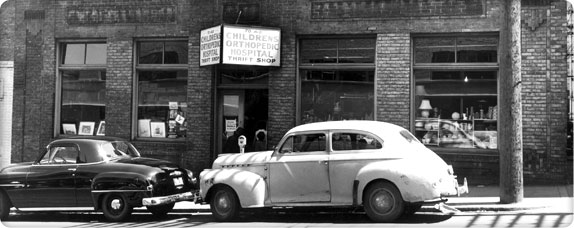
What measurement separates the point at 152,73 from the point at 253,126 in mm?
3161

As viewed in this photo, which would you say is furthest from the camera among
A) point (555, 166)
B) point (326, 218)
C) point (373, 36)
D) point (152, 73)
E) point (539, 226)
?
point (152, 73)

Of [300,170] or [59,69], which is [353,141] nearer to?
[300,170]

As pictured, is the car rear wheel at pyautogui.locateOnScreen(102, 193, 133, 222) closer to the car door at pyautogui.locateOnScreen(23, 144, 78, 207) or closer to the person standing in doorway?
the car door at pyautogui.locateOnScreen(23, 144, 78, 207)

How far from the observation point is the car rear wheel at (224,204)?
9.70m

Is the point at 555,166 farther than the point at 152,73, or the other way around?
the point at 152,73

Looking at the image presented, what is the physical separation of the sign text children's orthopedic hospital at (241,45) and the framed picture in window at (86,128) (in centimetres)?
400

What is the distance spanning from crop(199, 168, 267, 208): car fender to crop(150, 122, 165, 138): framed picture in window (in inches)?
222

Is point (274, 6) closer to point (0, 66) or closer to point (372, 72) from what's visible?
point (372, 72)

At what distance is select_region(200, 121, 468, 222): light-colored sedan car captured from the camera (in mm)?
8695

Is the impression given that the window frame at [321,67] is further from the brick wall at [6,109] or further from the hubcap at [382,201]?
the brick wall at [6,109]

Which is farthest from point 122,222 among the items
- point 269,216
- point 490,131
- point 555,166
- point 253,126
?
point 555,166

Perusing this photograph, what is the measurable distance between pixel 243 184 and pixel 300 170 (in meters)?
1.02

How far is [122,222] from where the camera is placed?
991 centimetres

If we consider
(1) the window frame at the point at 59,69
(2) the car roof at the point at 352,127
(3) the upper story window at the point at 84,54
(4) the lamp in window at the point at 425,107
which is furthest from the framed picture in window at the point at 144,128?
(4) the lamp in window at the point at 425,107
